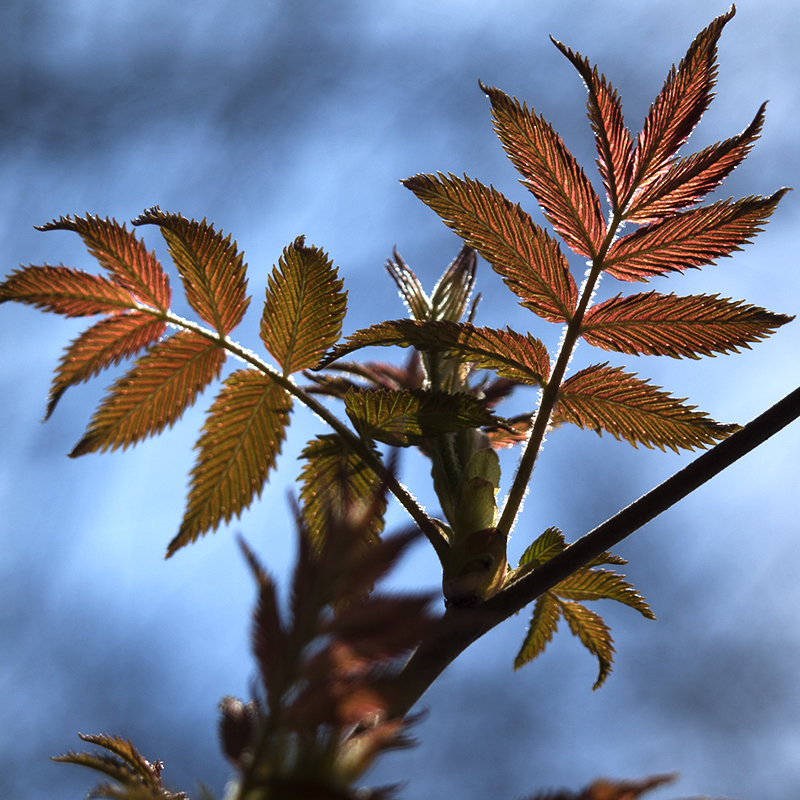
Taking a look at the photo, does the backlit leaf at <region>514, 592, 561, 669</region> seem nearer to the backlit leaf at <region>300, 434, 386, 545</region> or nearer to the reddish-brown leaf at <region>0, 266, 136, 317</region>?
the backlit leaf at <region>300, 434, 386, 545</region>

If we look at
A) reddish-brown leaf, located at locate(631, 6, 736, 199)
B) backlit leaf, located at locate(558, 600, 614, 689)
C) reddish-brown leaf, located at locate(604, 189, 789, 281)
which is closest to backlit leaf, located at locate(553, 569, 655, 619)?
backlit leaf, located at locate(558, 600, 614, 689)

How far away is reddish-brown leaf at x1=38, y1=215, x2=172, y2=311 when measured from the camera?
1.12m

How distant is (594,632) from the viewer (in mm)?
1228

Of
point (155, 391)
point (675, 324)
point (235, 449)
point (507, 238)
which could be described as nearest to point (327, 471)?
point (235, 449)

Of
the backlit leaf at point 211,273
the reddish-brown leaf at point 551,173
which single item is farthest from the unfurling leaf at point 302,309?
the reddish-brown leaf at point 551,173

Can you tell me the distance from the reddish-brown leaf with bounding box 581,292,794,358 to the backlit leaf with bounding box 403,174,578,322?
0.05 metres

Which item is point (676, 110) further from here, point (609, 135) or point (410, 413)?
point (410, 413)

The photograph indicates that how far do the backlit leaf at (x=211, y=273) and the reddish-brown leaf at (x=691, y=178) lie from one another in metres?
0.55

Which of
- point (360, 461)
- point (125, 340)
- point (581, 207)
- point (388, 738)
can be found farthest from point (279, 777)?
point (581, 207)

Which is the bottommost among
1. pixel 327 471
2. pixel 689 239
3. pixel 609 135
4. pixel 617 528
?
pixel 617 528

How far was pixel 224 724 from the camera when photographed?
56cm

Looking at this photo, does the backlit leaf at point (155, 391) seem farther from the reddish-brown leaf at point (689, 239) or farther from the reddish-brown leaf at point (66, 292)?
the reddish-brown leaf at point (689, 239)

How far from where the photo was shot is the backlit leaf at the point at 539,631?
1225 mm

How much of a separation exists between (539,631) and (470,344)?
0.43 m
